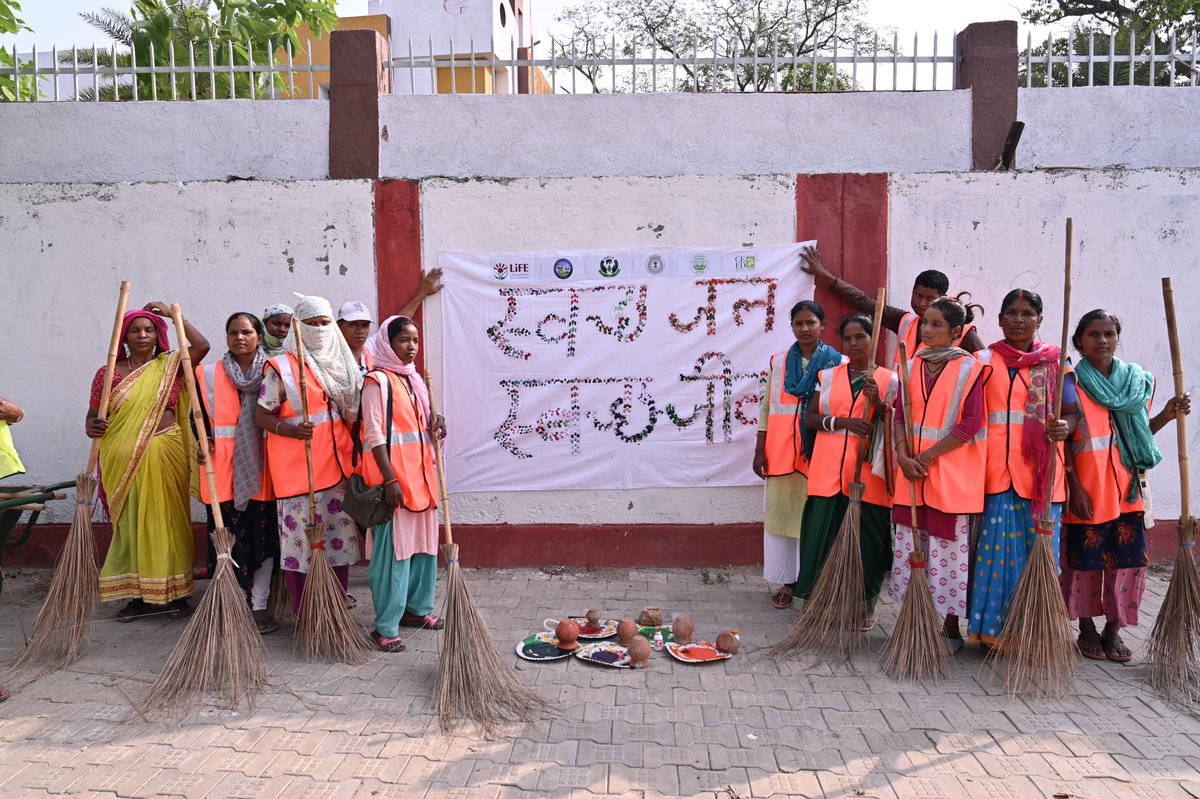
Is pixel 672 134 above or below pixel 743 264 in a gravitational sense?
above

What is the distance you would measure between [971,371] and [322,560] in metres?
3.02

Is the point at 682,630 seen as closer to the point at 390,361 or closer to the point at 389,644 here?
the point at 389,644

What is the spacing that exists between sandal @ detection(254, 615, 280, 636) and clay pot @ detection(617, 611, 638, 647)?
177 centimetres

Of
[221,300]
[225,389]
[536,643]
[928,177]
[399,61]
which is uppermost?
[399,61]

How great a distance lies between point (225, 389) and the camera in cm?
417

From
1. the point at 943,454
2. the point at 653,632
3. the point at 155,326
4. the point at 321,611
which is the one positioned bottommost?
the point at 653,632

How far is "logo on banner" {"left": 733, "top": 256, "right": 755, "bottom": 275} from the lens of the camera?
511 cm

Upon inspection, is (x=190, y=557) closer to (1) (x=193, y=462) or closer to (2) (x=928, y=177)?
(1) (x=193, y=462)

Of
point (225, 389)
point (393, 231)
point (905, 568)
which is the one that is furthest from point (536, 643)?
point (393, 231)

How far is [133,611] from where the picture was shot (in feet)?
14.4

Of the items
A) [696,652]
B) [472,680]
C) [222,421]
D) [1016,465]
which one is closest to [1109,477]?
[1016,465]

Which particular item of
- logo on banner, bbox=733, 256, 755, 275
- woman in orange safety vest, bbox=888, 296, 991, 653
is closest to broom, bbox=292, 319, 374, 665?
woman in orange safety vest, bbox=888, 296, 991, 653

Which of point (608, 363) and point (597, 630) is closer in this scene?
point (597, 630)

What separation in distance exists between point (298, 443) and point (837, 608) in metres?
2.67
